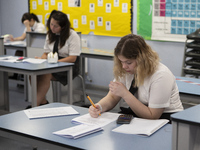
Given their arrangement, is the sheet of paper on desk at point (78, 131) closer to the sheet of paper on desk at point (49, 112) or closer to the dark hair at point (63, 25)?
the sheet of paper on desk at point (49, 112)

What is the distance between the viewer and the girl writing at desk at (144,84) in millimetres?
1941

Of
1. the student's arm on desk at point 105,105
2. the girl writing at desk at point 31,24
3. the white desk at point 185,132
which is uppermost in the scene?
the girl writing at desk at point 31,24

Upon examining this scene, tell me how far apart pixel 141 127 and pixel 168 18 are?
11.7ft

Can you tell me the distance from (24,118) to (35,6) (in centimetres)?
508

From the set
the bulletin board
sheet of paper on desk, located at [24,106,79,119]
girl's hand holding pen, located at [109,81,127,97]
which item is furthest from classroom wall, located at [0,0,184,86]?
sheet of paper on desk, located at [24,106,79,119]

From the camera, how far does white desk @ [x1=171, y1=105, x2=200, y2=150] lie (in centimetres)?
120

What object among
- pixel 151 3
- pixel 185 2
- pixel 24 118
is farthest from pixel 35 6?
pixel 24 118

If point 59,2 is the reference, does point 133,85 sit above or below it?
below

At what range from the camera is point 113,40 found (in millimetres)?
5609

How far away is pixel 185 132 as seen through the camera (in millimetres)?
1212

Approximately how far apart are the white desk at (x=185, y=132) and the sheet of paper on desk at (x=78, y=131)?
494 millimetres

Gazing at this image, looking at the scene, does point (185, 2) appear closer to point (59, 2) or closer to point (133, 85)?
point (59, 2)

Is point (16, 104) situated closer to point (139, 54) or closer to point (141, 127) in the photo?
point (139, 54)

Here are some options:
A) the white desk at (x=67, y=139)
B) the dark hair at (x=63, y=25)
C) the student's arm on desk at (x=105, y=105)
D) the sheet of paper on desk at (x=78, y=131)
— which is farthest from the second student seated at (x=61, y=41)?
the sheet of paper on desk at (x=78, y=131)
